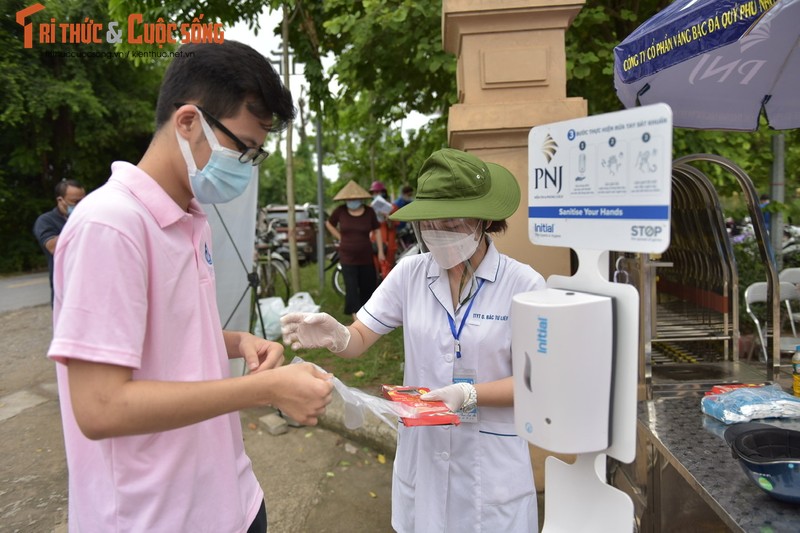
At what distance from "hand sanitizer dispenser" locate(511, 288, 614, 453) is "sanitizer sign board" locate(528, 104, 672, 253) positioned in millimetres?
138

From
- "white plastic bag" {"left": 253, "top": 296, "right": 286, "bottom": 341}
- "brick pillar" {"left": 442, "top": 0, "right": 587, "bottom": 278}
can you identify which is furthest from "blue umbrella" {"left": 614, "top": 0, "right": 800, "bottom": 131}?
"white plastic bag" {"left": 253, "top": 296, "right": 286, "bottom": 341}

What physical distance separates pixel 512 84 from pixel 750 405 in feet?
6.86

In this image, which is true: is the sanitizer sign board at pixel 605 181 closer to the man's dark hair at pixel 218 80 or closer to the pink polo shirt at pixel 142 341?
the man's dark hair at pixel 218 80

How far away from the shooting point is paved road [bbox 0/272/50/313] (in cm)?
1069

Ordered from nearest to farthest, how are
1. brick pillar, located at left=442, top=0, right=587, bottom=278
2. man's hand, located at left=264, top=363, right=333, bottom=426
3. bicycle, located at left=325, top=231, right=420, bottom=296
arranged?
man's hand, located at left=264, top=363, right=333, bottom=426
brick pillar, located at left=442, top=0, right=587, bottom=278
bicycle, located at left=325, top=231, right=420, bottom=296

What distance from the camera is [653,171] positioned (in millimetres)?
931

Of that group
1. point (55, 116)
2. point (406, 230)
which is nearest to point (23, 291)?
point (55, 116)

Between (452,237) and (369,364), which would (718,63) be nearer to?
(452,237)

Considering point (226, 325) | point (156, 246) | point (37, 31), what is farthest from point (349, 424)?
point (37, 31)

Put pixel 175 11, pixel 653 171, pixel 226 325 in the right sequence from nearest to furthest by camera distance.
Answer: pixel 653 171 → pixel 226 325 → pixel 175 11

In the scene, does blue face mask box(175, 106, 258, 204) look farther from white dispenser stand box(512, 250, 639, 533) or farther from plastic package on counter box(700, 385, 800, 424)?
plastic package on counter box(700, 385, 800, 424)

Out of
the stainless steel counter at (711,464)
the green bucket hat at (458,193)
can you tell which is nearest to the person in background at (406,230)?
the stainless steel counter at (711,464)

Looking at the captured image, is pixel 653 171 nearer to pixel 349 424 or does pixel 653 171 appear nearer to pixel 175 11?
pixel 349 424

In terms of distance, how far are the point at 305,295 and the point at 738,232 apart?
9234 millimetres
